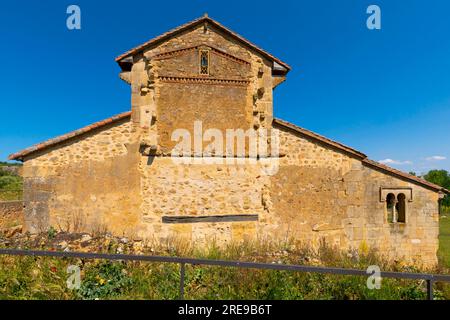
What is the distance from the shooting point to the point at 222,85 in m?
9.19

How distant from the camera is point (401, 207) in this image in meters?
9.74

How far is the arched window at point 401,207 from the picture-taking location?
31.3 ft

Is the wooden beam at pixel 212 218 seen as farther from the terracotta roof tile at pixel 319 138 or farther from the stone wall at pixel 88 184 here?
the terracotta roof tile at pixel 319 138

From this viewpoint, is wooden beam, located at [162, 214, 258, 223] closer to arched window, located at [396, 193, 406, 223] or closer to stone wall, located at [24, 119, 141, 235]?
stone wall, located at [24, 119, 141, 235]

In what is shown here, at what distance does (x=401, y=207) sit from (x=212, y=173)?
7.22m

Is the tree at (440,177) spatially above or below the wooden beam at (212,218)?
above

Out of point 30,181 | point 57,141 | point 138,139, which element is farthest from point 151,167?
point 30,181

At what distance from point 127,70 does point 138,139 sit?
105 inches

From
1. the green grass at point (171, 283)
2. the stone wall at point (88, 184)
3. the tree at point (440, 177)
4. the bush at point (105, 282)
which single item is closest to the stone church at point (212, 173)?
the stone wall at point (88, 184)

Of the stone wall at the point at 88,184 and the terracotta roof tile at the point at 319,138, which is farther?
the terracotta roof tile at the point at 319,138

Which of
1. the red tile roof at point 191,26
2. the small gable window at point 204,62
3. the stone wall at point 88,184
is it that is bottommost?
the stone wall at point 88,184

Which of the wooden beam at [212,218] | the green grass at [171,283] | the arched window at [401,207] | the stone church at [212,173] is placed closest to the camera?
the green grass at [171,283]

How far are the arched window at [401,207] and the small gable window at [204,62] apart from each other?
8459 mm
